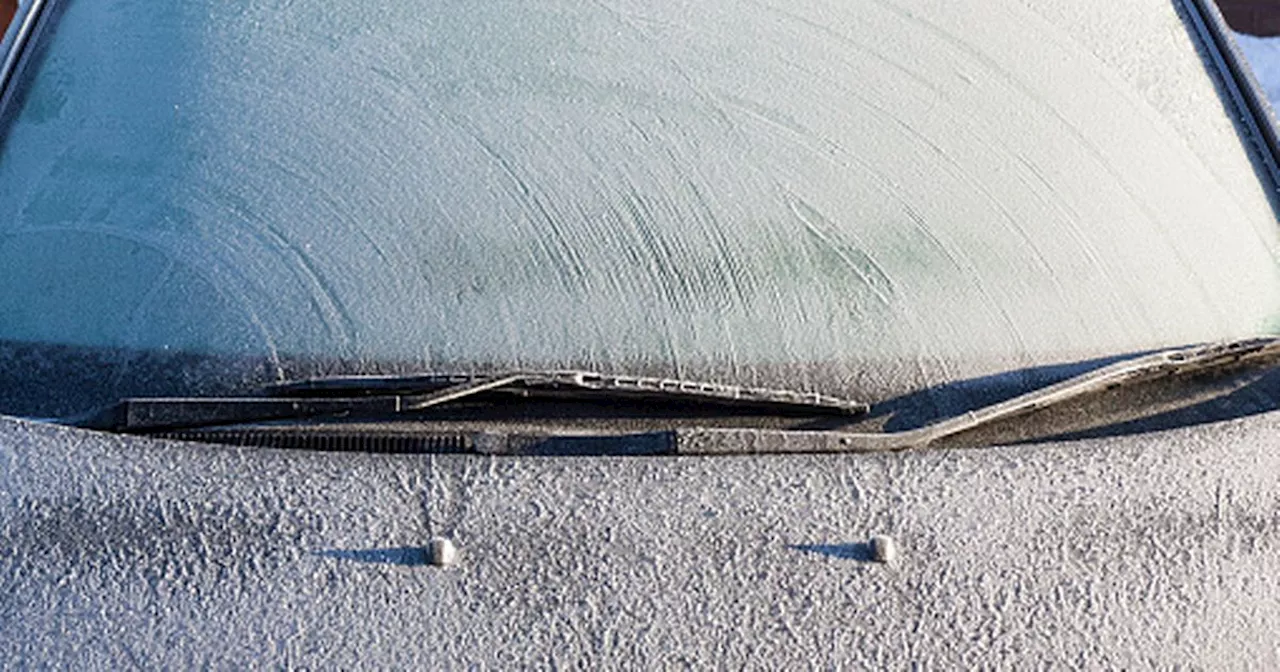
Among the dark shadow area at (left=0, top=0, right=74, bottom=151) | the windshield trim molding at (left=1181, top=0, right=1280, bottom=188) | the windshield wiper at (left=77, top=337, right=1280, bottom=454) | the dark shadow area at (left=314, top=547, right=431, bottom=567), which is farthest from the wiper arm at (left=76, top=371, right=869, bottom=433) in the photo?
the windshield trim molding at (left=1181, top=0, right=1280, bottom=188)

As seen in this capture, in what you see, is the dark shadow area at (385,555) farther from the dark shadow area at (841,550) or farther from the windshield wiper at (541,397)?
the dark shadow area at (841,550)

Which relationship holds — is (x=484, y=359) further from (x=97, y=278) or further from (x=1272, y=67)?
(x=1272, y=67)

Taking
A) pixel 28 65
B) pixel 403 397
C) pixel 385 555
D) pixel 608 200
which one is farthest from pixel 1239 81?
pixel 28 65

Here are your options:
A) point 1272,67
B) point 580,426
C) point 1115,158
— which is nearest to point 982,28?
point 1115,158

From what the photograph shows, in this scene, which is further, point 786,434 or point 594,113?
point 594,113

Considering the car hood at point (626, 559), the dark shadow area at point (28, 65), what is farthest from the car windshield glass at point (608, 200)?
the car hood at point (626, 559)

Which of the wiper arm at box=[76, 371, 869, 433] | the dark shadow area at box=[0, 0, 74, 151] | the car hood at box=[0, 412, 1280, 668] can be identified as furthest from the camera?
the dark shadow area at box=[0, 0, 74, 151]

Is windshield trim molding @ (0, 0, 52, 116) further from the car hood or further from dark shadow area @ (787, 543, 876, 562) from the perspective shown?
dark shadow area @ (787, 543, 876, 562)

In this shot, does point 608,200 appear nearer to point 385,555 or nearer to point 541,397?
point 541,397
